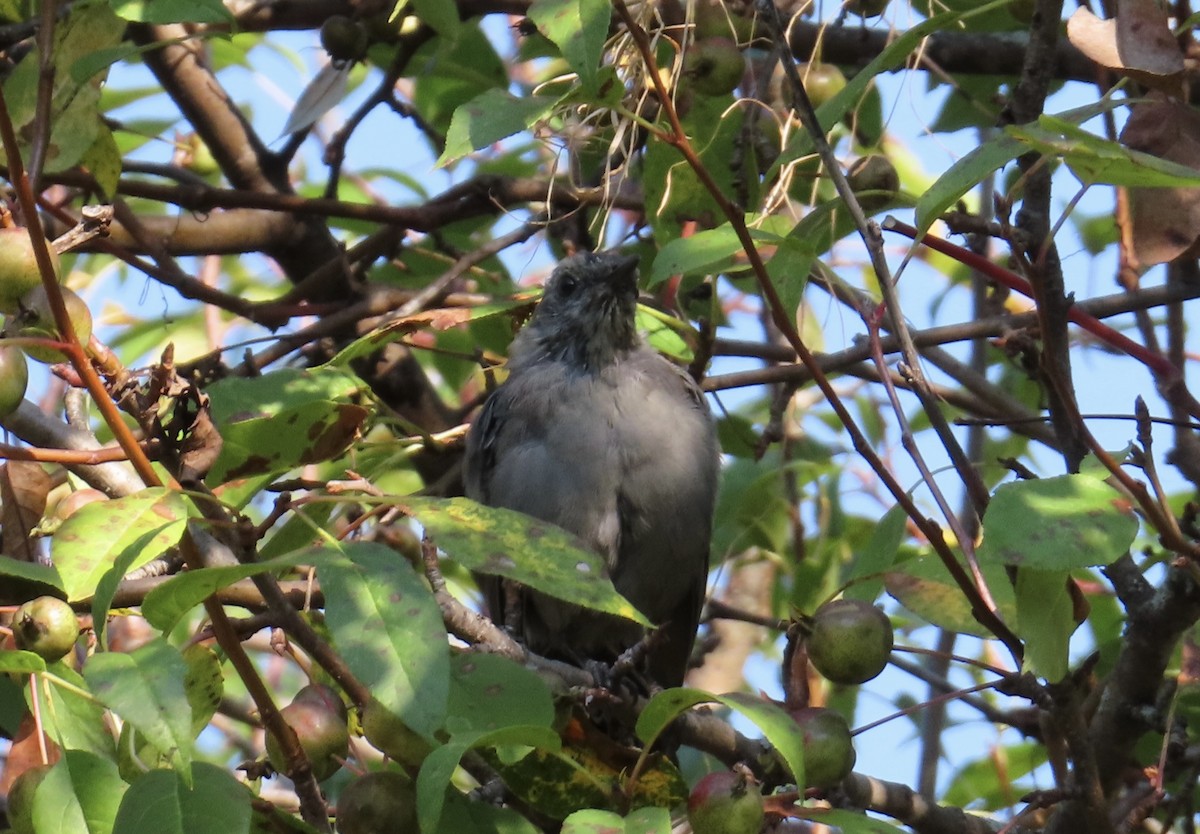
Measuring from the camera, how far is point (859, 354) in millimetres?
3713

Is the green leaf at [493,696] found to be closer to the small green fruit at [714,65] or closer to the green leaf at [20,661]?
the green leaf at [20,661]

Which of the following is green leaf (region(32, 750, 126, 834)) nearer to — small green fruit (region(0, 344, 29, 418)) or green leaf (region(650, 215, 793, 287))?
small green fruit (region(0, 344, 29, 418))

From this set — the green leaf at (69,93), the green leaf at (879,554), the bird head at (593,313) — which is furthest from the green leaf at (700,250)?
the bird head at (593,313)

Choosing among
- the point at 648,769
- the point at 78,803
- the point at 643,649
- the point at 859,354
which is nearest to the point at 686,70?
the point at 859,354

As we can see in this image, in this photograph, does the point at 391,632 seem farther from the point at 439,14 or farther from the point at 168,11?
the point at 439,14

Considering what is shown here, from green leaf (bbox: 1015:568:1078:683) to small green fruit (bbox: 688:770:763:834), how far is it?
475 mm

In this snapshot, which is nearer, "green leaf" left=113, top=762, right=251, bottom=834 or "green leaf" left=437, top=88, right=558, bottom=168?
"green leaf" left=113, top=762, right=251, bottom=834

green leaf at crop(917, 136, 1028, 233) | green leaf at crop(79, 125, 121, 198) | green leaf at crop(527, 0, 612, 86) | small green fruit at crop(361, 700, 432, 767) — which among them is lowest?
small green fruit at crop(361, 700, 432, 767)

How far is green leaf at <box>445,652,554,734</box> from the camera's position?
2215 mm

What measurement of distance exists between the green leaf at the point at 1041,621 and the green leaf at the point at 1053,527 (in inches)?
10.7

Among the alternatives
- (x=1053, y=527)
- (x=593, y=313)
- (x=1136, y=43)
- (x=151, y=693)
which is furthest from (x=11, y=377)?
(x=593, y=313)

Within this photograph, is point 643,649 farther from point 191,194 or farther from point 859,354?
point 191,194

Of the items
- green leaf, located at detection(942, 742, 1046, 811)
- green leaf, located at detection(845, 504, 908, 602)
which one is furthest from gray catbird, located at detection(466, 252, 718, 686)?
green leaf, located at detection(845, 504, 908, 602)

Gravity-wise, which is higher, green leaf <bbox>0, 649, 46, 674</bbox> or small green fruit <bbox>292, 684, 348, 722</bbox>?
small green fruit <bbox>292, 684, 348, 722</bbox>
